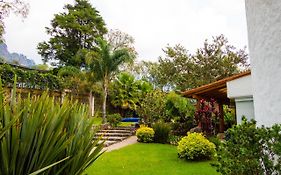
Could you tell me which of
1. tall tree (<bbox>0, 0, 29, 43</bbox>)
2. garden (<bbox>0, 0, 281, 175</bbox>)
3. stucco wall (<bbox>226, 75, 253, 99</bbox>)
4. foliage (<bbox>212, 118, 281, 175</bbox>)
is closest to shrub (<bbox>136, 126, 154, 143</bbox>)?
garden (<bbox>0, 0, 281, 175</bbox>)

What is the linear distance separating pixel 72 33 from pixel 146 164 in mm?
27647

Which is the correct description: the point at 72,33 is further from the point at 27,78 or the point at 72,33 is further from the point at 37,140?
the point at 37,140

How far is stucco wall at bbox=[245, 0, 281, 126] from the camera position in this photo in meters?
3.85

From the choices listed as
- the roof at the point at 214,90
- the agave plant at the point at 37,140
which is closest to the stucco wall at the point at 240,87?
the roof at the point at 214,90

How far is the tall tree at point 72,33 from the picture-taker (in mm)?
32531

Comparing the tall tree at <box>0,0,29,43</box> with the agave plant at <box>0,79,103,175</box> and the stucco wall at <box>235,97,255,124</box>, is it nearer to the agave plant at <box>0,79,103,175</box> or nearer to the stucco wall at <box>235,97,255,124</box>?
the stucco wall at <box>235,97,255,124</box>

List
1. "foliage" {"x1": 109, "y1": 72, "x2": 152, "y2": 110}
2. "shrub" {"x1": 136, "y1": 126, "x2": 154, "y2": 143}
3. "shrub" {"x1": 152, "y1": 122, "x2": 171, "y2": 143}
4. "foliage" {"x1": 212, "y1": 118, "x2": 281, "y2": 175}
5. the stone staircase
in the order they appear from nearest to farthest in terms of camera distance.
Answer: "foliage" {"x1": 212, "y1": 118, "x2": 281, "y2": 175}, "shrub" {"x1": 136, "y1": 126, "x2": 154, "y2": 143}, "shrub" {"x1": 152, "y1": 122, "x2": 171, "y2": 143}, the stone staircase, "foliage" {"x1": 109, "y1": 72, "x2": 152, "y2": 110}

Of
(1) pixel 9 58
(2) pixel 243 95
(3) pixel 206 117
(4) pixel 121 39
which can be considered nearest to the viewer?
(2) pixel 243 95

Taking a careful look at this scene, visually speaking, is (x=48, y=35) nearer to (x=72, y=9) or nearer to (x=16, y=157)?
(x=72, y=9)

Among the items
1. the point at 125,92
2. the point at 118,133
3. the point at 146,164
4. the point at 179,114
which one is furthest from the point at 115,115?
the point at 146,164

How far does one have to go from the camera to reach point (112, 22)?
35.4 meters

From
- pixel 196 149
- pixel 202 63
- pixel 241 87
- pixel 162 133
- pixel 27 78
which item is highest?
pixel 202 63

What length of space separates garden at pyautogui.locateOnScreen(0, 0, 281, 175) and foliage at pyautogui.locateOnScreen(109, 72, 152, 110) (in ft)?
0.33

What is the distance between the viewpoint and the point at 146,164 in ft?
32.6
